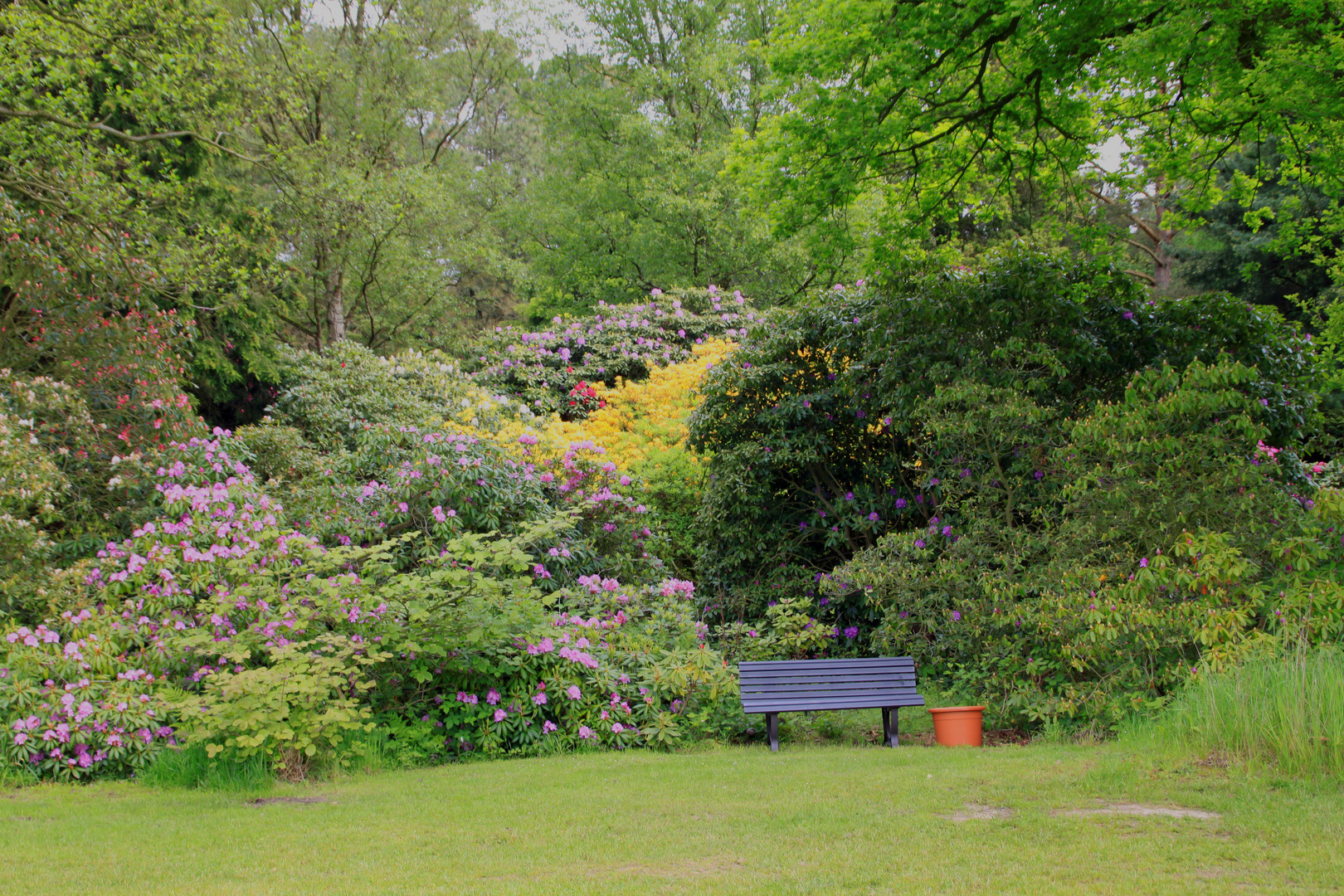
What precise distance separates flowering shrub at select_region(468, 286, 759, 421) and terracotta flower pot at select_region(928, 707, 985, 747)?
8.90 metres

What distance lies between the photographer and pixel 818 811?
410 centimetres

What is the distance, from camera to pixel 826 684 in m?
6.40

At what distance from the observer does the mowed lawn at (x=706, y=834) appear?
3.09 metres

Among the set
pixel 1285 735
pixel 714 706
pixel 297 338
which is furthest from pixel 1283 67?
pixel 297 338

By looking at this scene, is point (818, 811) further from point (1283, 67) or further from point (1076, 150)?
point (1076, 150)

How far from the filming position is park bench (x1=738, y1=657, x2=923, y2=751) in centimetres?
623

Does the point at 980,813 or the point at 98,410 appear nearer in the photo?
the point at 980,813

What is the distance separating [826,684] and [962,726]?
941mm

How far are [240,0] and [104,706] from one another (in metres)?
16.7

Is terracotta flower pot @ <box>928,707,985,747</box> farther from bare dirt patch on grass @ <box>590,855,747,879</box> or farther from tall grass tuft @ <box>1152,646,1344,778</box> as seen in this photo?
bare dirt patch on grass @ <box>590,855,747,879</box>

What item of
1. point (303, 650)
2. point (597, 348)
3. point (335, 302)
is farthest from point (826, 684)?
point (335, 302)

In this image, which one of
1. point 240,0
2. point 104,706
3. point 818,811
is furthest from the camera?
point 240,0

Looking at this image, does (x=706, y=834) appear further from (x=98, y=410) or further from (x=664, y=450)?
(x=664, y=450)

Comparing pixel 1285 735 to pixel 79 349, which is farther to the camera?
pixel 79 349
